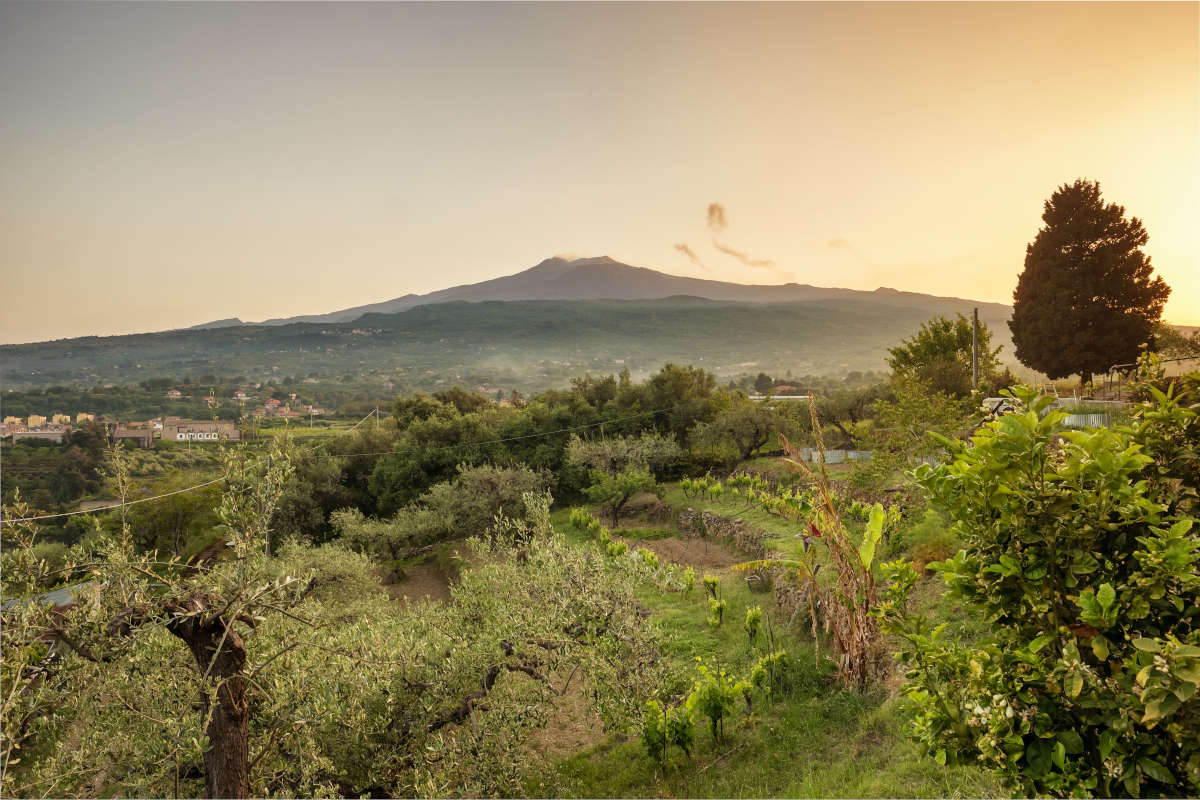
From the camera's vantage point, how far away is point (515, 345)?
471 ft

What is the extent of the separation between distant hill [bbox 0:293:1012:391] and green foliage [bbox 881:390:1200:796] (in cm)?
7940

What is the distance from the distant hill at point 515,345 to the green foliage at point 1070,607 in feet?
260

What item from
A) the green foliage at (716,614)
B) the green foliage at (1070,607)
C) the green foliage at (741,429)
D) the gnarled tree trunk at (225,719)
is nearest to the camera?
the green foliage at (1070,607)

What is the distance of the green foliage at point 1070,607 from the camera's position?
2072mm

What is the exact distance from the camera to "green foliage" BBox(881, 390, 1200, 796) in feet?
6.80

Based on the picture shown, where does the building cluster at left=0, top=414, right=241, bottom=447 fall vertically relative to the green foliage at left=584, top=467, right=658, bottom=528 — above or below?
above

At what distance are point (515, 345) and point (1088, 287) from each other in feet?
413

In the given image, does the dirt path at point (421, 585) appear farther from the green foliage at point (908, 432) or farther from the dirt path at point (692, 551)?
the green foliage at point (908, 432)

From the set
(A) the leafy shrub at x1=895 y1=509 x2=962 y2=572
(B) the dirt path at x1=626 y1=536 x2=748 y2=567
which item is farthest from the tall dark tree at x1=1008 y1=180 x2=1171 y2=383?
(A) the leafy shrub at x1=895 y1=509 x2=962 y2=572

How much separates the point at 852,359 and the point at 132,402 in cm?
14086

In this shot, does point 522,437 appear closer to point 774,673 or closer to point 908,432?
point 908,432

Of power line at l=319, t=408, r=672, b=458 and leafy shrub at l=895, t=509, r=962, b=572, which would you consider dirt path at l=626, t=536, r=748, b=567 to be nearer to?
leafy shrub at l=895, t=509, r=962, b=572

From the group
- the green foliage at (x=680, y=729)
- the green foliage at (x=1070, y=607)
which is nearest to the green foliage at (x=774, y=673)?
the green foliage at (x=680, y=729)

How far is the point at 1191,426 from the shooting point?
8.09ft
